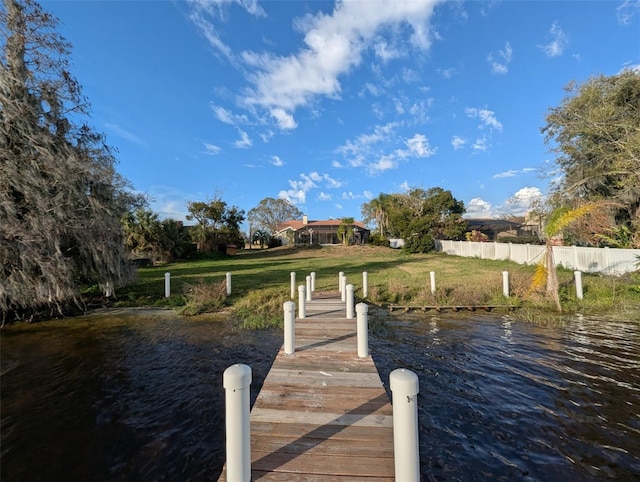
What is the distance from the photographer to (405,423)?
2.21 metres

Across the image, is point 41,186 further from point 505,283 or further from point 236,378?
point 505,283

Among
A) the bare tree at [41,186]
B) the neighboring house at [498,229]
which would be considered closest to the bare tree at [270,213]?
the neighboring house at [498,229]

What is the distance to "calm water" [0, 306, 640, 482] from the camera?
3.37 meters

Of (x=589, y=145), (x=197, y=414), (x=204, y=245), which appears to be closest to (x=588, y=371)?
(x=197, y=414)

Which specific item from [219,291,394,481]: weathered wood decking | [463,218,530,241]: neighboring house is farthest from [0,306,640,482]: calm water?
[463,218,530,241]: neighboring house

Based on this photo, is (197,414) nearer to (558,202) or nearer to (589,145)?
(558,202)

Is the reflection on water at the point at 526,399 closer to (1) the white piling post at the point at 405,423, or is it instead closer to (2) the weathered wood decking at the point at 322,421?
(2) the weathered wood decking at the point at 322,421

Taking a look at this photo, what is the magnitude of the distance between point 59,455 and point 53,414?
121cm

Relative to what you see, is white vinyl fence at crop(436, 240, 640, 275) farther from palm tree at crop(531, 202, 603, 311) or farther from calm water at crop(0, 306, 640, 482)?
calm water at crop(0, 306, 640, 482)

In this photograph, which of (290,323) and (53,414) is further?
(290,323)

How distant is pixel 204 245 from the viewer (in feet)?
109

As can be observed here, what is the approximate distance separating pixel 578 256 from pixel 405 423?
18140mm

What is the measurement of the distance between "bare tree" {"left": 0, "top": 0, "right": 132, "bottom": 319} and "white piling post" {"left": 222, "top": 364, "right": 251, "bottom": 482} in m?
9.55

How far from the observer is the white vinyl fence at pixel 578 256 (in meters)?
12.7
